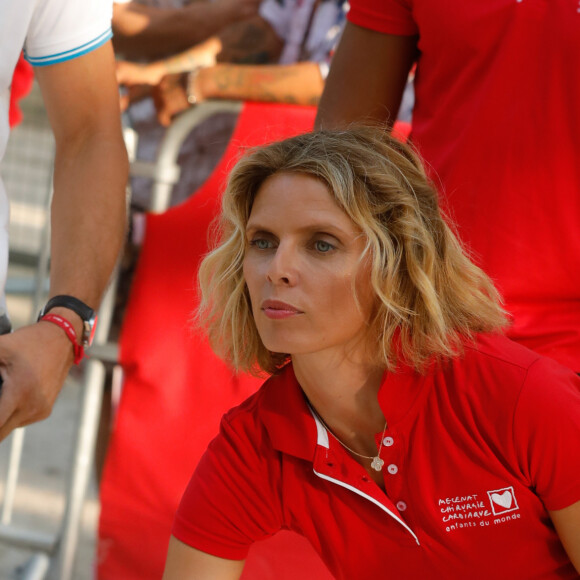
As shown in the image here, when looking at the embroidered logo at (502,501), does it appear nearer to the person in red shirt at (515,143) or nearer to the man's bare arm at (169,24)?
the person in red shirt at (515,143)

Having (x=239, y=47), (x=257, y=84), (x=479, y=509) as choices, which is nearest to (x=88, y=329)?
(x=479, y=509)

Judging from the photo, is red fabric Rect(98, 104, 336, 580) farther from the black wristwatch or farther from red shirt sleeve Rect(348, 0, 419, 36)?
the black wristwatch

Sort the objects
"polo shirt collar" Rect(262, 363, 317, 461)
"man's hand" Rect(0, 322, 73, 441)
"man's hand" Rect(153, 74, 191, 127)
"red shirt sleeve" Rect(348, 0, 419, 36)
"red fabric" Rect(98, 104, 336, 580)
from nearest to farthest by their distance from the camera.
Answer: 1. "man's hand" Rect(0, 322, 73, 441)
2. "polo shirt collar" Rect(262, 363, 317, 461)
3. "red shirt sleeve" Rect(348, 0, 419, 36)
4. "red fabric" Rect(98, 104, 336, 580)
5. "man's hand" Rect(153, 74, 191, 127)

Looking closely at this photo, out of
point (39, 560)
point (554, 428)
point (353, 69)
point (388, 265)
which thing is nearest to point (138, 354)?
point (39, 560)

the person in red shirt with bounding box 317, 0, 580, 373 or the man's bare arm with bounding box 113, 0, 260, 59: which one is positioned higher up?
the person in red shirt with bounding box 317, 0, 580, 373

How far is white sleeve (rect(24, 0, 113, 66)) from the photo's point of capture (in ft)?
5.21

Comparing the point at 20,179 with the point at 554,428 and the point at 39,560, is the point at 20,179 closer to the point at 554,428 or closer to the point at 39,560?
the point at 39,560

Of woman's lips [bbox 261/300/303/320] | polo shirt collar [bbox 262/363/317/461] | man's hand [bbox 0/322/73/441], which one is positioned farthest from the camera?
polo shirt collar [bbox 262/363/317/461]

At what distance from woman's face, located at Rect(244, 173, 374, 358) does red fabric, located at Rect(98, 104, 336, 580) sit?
4.18 feet

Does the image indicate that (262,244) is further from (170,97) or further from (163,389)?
(170,97)

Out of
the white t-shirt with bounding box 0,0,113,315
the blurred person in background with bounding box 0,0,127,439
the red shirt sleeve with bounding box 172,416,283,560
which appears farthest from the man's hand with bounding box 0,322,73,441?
the red shirt sleeve with bounding box 172,416,283,560

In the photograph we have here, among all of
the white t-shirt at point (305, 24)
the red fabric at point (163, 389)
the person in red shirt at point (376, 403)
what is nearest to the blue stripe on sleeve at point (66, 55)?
the person in red shirt at point (376, 403)

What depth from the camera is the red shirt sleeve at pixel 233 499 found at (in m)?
1.60

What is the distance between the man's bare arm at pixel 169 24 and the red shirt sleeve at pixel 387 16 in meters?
2.08
